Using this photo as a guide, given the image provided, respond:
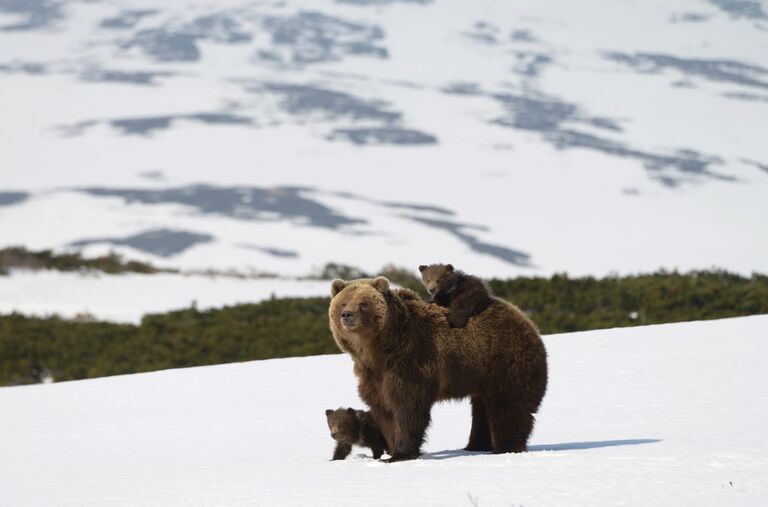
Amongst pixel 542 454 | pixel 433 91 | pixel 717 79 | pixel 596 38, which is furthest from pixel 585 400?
pixel 596 38

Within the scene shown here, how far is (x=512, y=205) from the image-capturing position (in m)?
58.9

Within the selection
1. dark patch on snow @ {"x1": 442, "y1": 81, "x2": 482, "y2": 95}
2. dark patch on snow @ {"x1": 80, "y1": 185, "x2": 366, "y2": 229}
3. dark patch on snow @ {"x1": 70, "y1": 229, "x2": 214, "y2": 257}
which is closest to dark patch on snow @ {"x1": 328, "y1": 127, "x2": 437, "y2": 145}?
dark patch on snow @ {"x1": 442, "y1": 81, "x2": 482, "y2": 95}

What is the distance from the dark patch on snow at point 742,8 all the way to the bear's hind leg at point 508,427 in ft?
299

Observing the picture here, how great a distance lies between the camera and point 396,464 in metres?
8.98

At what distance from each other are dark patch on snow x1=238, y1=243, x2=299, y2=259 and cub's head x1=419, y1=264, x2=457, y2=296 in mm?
37606

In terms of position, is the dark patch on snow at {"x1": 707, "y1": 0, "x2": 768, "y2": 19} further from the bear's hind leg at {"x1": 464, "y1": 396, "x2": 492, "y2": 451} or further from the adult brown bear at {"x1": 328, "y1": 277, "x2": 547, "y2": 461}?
the adult brown bear at {"x1": 328, "y1": 277, "x2": 547, "y2": 461}

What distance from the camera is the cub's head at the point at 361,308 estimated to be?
9.06 meters

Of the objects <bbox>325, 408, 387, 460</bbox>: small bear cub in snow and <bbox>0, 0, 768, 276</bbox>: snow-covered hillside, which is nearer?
<bbox>325, 408, 387, 460</bbox>: small bear cub in snow

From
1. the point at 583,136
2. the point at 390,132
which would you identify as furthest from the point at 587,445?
the point at 390,132

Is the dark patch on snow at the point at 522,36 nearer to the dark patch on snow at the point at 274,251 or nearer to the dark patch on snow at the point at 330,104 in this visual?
the dark patch on snow at the point at 330,104

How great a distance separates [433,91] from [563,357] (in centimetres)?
6480

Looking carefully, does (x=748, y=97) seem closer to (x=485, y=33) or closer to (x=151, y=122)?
(x=485, y=33)

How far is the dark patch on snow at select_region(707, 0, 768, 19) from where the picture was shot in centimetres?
9581

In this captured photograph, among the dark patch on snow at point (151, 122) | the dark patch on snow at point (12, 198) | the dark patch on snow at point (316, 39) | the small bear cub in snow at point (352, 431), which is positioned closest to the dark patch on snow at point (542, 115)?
the dark patch on snow at point (151, 122)
